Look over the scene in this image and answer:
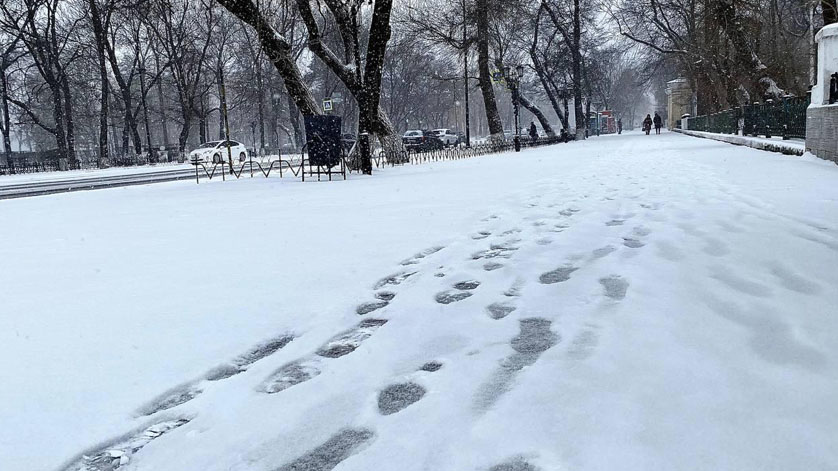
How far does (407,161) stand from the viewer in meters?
21.4

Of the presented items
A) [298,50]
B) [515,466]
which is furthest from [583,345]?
[298,50]

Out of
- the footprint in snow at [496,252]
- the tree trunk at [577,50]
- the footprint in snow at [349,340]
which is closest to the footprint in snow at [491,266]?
the footprint in snow at [496,252]

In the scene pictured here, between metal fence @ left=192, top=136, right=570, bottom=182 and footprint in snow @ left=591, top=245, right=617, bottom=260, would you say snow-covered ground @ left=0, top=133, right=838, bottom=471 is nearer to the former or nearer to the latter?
footprint in snow @ left=591, top=245, right=617, bottom=260

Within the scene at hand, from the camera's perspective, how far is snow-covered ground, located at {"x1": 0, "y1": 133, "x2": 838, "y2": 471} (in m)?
2.01

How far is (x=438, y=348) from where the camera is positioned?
2910 mm

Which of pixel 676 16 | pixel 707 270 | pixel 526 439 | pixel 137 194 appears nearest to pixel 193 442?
pixel 526 439

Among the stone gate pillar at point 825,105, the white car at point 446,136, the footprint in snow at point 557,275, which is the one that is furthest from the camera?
the white car at point 446,136

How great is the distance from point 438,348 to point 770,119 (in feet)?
66.1

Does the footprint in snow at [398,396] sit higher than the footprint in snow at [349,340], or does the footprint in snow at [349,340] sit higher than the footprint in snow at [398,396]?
the footprint in snow at [349,340]

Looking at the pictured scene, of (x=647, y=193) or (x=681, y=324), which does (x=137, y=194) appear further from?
(x=681, y=324)

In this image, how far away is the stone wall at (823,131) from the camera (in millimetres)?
10766

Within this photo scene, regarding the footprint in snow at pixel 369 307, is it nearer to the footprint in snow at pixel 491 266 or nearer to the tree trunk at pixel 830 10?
the footprint in snow at pixel 491 266

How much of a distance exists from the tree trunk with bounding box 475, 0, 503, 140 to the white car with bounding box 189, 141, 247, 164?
1255 centimetres

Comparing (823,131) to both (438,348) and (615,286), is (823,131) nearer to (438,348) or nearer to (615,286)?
(615,286)
